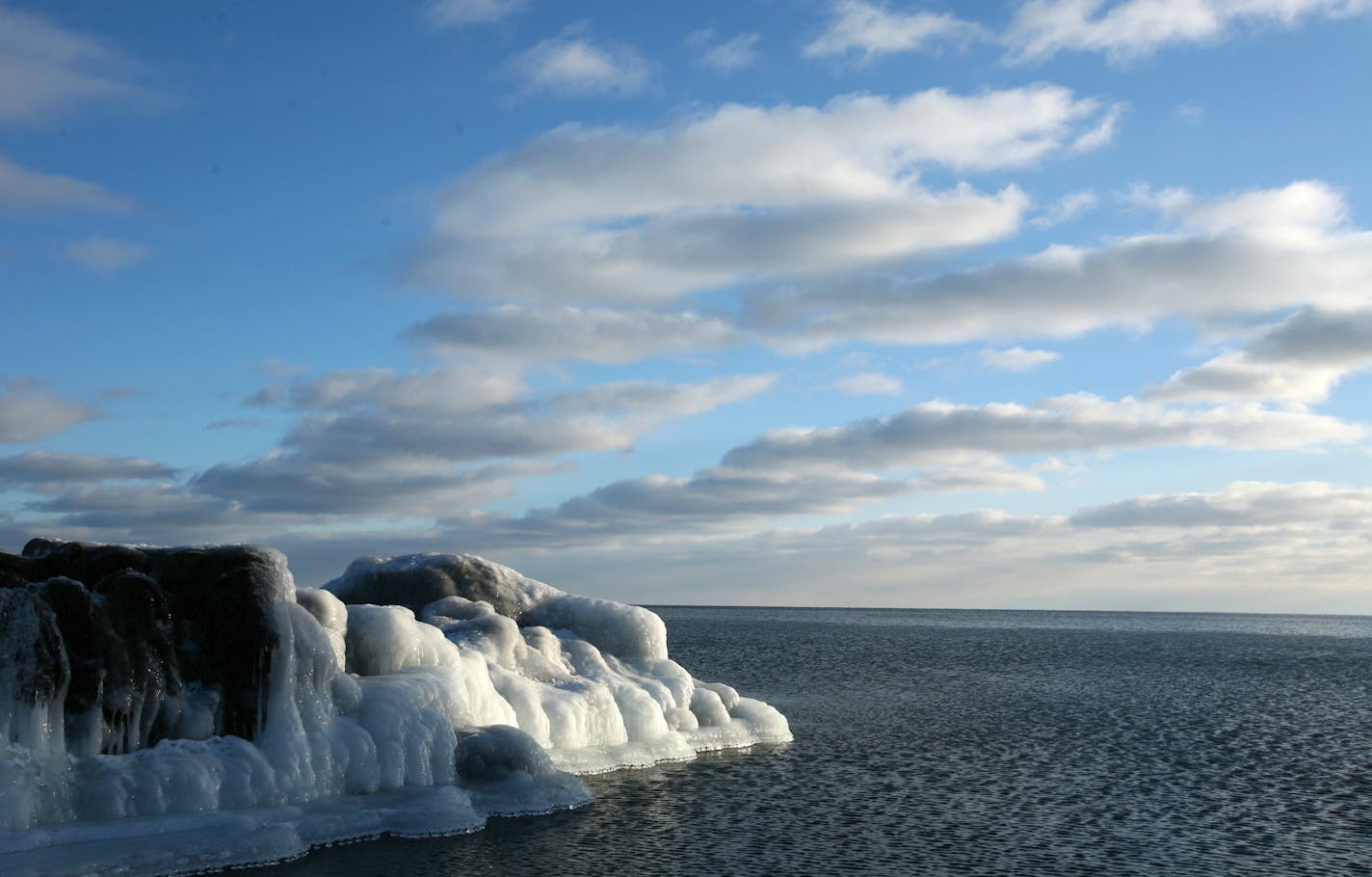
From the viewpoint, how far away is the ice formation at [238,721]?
2067 centimetres

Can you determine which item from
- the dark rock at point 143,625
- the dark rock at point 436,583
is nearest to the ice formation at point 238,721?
the dark rock at point 143,625

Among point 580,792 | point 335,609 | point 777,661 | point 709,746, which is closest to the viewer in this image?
point 580,792

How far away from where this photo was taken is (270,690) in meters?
24.6

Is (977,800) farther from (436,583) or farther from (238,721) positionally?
(436,583)

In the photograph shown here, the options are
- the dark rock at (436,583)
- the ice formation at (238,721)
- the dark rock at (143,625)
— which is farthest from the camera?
the dark rock at (436,583)

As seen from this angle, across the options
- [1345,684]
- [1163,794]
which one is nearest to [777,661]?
[1345,684]

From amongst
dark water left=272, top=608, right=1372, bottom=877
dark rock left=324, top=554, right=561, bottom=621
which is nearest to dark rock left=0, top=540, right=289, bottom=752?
dark water left=272, top=608, right=1372, bottom=877

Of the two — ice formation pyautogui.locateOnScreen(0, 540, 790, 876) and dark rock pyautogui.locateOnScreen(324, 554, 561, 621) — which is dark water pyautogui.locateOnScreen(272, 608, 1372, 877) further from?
dark rock pyautogui.locateOnScreen(324, 554, 561, 621)

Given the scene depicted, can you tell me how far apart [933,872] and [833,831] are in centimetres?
351

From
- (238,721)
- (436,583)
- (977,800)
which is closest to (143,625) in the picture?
(238,721)

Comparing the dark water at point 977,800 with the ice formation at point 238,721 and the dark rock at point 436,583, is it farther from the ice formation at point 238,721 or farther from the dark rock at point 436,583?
the dark rock at point 436,583

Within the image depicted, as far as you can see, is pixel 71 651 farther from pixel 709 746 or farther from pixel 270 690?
pixel 709 746

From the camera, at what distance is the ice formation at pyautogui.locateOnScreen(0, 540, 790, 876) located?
814 inches

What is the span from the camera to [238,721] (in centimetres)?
2430
